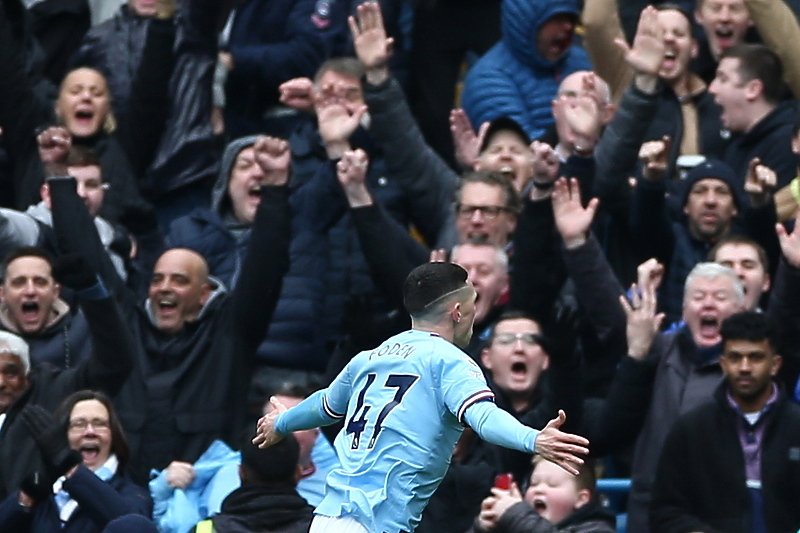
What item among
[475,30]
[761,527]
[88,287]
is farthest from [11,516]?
[475,30]

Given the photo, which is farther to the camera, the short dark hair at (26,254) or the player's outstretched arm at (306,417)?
the short dark hair at (26,254)

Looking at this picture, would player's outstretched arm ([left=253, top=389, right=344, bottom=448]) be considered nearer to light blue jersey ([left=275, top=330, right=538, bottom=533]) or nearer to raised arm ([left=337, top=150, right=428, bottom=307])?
light blue jersey ([left=275, top=330, right=538, bottom=533])

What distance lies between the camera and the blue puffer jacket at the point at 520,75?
36.2 feet

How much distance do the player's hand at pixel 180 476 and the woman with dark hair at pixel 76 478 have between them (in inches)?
5.2

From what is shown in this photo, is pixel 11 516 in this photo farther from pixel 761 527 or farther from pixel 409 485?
pixel 761 527

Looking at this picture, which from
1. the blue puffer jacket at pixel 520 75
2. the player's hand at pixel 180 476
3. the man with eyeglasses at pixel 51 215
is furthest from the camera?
the blue puffer jacket at pixel 520 75

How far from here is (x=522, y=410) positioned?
8984 millimetres

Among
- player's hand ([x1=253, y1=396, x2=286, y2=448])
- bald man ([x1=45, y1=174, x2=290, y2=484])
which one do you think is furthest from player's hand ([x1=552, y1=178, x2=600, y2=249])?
player's hand ([x1=253, y1=396, x2=286, y2=448])

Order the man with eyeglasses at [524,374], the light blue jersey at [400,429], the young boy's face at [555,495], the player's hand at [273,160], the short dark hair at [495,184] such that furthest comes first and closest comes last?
the player's hand at [273,160] < the short dark hair at [495,184] < the man with eyeglasses at [524,374] < the young boy's face at [555,495] < the light blue jersey at [400,429]

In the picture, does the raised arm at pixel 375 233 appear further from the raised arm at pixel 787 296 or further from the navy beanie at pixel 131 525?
the navy beanie at pixel 131 525

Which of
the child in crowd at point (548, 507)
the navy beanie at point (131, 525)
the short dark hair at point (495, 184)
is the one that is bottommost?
the navy beanie at point (131, 525)

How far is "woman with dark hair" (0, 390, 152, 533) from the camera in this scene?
848cm

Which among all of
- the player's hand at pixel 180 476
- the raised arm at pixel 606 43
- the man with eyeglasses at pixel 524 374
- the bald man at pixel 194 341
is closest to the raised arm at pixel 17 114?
the bald man at pixel 194 341

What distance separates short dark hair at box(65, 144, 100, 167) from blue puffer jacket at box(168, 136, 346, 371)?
57 cm
